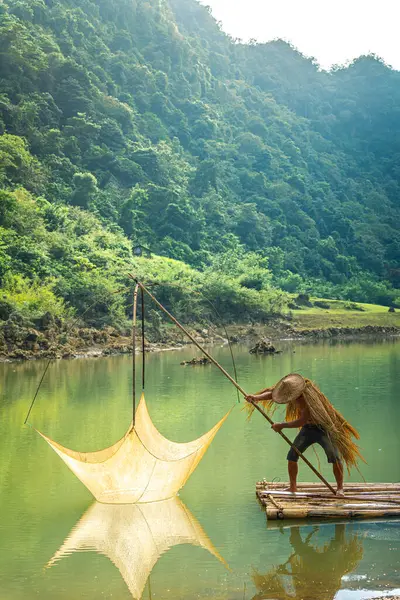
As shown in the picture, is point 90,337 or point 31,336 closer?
point 31,336

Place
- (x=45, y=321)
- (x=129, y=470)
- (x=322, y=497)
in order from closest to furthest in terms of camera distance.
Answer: (x=322, y=497) → (x=129, y=470) → (x=45, y=321)

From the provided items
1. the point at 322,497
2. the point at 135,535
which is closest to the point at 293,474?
the point at 322,497

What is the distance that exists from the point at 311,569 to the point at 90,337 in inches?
1305

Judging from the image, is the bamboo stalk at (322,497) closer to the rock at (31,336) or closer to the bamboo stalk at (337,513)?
the bamboo stalk at (337,513)

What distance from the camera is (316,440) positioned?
992cm

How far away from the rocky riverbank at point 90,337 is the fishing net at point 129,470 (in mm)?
24491

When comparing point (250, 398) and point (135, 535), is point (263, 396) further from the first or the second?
point (135, 535)

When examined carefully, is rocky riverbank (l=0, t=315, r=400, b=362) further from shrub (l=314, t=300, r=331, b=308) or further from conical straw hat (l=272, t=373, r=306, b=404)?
conical straw hat (l=272, t=373, r=306, b=404)

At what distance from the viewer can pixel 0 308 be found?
3766 cm

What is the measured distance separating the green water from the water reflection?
1 cm

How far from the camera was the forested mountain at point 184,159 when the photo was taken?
55969mm

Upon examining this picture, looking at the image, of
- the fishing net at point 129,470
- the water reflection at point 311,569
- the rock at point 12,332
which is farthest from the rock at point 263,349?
the water reflection at point 311,569

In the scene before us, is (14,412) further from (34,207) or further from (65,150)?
(65,150)

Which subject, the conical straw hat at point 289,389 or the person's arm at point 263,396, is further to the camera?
the person's arm at point 263,396
